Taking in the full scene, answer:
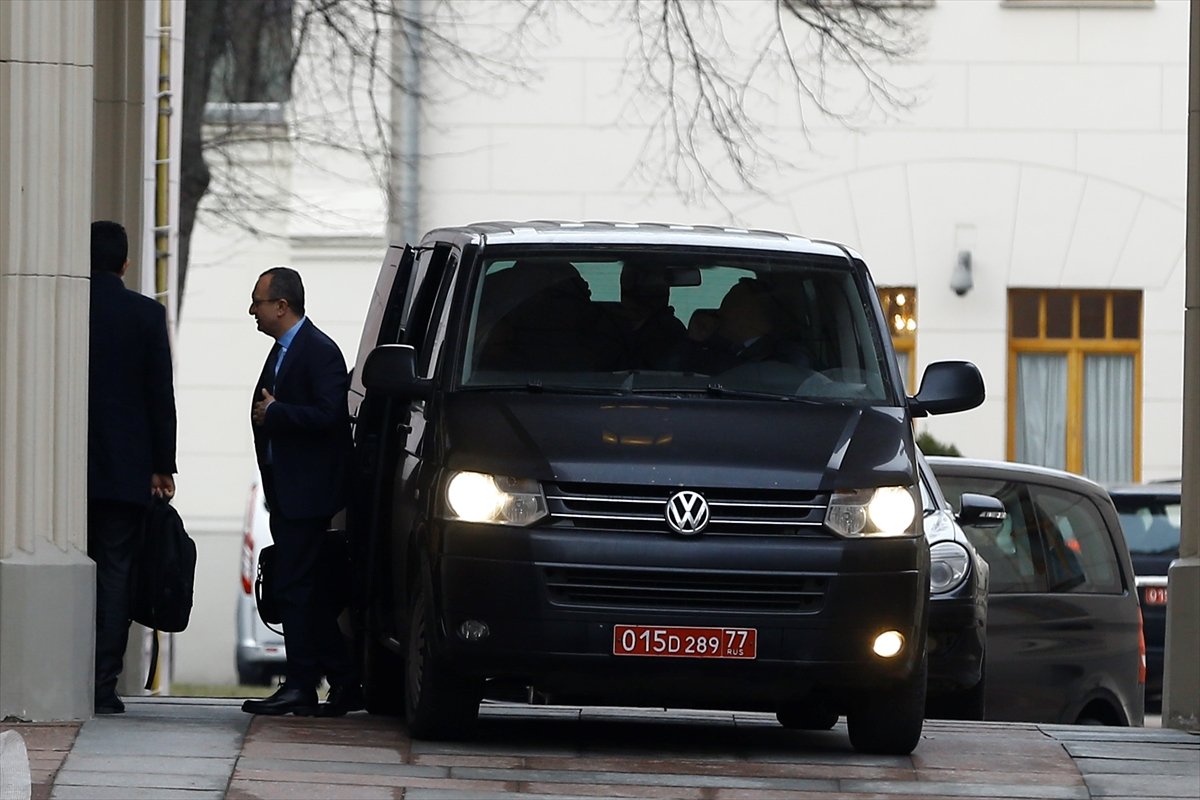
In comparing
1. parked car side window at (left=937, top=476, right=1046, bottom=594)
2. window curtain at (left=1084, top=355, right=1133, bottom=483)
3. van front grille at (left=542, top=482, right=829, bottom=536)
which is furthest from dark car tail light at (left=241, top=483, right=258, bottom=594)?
van front grille at (left=542, top=482, right=829, bottom=536)

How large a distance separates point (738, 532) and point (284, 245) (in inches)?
608

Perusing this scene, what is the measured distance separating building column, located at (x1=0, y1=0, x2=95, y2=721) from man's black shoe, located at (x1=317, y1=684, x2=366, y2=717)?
108 cm

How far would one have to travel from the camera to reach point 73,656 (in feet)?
29.8

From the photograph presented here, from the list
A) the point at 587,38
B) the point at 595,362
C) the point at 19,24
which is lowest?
the point at 595,362

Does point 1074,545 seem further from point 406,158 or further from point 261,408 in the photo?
point 406,158

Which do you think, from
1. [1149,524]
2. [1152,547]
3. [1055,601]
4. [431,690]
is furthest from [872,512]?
[1149,524]

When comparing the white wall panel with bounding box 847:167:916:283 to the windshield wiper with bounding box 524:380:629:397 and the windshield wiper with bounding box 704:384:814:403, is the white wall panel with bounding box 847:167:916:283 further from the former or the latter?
the windshield wiper with bounding box 524:380:629:397

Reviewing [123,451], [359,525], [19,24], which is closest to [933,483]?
[359,525]

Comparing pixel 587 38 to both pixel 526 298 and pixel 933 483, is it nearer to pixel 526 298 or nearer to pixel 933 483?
pixel 933 483

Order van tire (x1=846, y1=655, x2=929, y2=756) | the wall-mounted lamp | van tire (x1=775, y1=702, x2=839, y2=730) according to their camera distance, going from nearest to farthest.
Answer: van tire (x1=846, y1=655, x2=929, y2=756)
van tire (x1=775, y1=702, x2=839, y2=730)
the wall-mounted lamp

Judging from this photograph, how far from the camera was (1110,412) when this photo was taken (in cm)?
2336

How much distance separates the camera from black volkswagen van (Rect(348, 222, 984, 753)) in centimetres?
848

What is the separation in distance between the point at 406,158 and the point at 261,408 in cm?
1345

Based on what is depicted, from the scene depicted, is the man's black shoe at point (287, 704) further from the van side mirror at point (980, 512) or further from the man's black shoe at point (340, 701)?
the van side mirror at point (980, 512)
